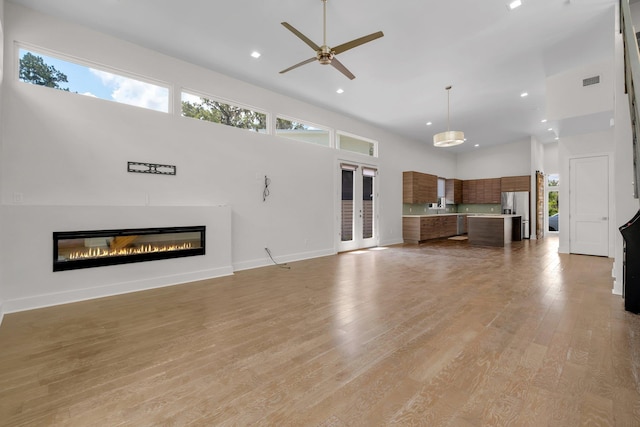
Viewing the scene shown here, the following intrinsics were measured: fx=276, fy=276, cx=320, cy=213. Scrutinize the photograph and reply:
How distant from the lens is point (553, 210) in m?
11.2

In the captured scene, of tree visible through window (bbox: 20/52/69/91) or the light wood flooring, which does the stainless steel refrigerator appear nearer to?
the light wood flooring

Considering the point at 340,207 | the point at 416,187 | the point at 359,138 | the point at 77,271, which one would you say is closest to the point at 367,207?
the point at 340,207

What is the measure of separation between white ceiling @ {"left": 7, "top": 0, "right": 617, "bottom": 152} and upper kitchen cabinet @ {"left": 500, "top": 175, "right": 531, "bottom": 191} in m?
4.21

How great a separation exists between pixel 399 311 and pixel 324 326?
90 centimetres

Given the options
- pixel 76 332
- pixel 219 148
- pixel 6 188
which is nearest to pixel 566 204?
pixel 219 148

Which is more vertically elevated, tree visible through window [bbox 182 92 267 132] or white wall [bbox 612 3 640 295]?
tree visible through window [bbox 182 92 267 132]

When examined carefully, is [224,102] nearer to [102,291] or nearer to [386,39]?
[386,39]

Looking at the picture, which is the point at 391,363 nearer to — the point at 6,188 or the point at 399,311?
the point at 399,311

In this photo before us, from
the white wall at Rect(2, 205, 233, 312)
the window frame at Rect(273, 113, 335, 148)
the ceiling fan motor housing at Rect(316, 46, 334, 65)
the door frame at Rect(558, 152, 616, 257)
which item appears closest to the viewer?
the white wall at Rect(2, 205, 233, 312)

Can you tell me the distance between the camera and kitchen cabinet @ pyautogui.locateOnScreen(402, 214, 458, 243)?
890 centimetres

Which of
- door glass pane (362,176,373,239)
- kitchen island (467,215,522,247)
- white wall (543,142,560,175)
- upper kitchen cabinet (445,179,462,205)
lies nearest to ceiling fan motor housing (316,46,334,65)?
door glass pane (362,176,373,239)

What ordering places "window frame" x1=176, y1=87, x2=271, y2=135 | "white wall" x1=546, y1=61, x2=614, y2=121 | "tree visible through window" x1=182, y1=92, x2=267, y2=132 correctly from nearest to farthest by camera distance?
"window frame" x1=176, y1=87, x2=271, y2=135
"tree visible through window" x1=182, y1=92, x2=267, y2=132
"white wall" x1=546, y1=61, x2=614, y2=121

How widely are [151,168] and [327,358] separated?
12.2 ft

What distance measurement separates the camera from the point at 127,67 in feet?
13.0
